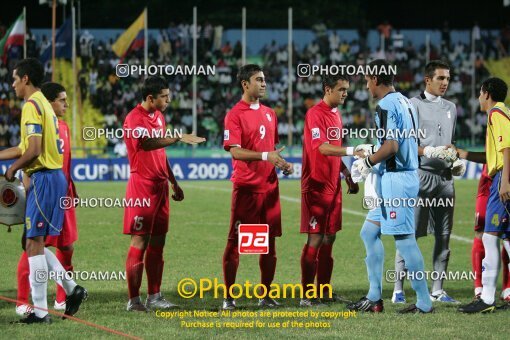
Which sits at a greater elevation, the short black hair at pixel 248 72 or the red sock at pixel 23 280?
the short black hair at pixel 248 72

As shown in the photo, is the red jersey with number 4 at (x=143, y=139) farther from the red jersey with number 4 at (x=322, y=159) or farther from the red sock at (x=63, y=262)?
the red jersey with number 4 at (x=322, y=159)

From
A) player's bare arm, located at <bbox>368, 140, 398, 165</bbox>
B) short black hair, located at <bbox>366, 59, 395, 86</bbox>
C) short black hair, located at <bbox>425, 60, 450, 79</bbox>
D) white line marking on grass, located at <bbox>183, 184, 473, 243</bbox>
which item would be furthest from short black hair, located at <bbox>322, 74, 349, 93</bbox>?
white line marking on grass, located at <bbox>183, 184, 473, 243</bbox>

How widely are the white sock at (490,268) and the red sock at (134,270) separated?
10.3ft

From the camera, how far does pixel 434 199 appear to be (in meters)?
9.73

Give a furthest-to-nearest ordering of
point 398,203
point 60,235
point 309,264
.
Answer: point 309,264 → point 60,235 → point 398,203

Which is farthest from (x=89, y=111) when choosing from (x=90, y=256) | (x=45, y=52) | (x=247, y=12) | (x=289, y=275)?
(x=289, y=275)

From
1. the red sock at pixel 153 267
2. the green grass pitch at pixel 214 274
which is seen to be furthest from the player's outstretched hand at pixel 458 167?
the red sock at pixel 153 267

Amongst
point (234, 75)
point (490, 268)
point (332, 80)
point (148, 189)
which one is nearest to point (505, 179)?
point (490, 268)

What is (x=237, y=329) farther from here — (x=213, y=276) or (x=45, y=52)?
(x=45, y=52)

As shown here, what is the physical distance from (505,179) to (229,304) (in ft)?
8.96

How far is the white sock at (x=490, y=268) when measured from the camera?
8.78 meters

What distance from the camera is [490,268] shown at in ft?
28.8

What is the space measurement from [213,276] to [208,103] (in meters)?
23.4

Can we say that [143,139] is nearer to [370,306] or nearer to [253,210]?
[253,210]
